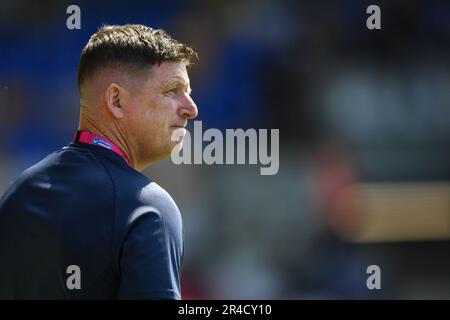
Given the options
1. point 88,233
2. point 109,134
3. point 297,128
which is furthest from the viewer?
point 297,128

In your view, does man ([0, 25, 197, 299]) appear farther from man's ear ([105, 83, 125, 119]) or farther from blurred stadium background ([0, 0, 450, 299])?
blurred stadium background ([0, 0, 450, 299])

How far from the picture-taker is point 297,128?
4801 mm

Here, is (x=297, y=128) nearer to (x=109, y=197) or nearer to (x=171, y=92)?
(x=171, y=92)

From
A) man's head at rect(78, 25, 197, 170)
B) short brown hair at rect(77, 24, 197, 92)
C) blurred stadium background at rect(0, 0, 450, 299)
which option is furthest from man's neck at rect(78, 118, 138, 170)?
blurred stadium background at rect(0, 0, 450, 299)

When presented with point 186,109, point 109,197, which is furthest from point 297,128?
point 109,197

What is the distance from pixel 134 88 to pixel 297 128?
2.93 meters

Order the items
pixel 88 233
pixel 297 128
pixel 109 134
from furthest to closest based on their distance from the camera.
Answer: pixel 297 128
pixel 109 134
pixel 88 233

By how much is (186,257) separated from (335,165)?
1058mm

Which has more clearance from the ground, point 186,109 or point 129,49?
point 129,49

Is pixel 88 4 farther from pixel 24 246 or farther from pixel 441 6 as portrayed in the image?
pixel 24 246

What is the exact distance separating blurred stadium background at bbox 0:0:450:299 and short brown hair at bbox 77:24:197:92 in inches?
102

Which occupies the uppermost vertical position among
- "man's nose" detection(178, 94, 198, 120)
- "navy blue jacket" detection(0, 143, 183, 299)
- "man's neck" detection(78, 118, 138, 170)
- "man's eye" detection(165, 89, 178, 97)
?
"man's eye" detection(165, 89, 178, 97)

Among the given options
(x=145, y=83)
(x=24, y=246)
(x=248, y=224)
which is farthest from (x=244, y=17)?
(x=24, y=246)

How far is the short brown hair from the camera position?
77.0 inches
